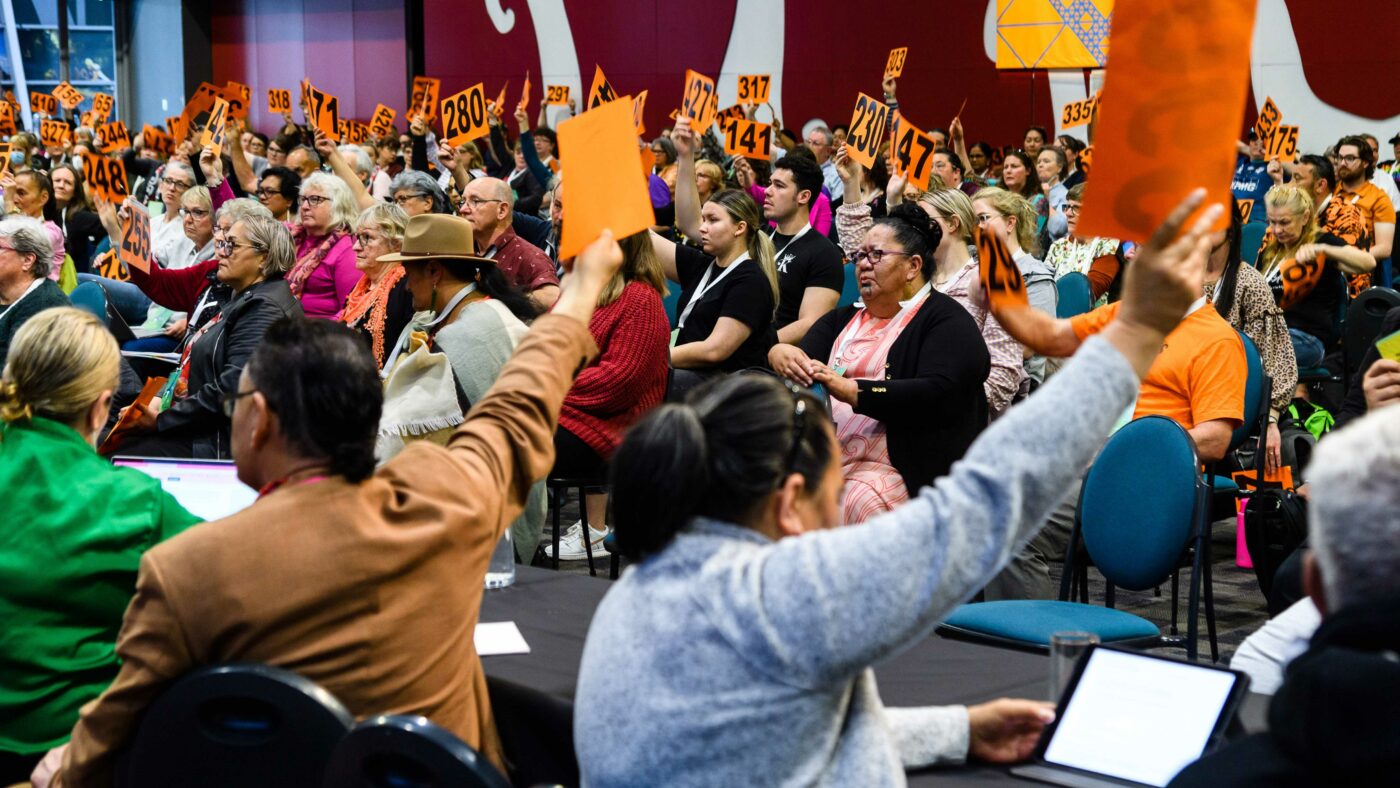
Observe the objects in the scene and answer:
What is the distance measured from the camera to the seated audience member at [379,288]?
5059 mm

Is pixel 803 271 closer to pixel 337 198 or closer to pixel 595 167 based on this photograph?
pixel 337 198

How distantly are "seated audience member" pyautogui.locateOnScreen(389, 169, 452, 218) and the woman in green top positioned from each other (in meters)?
3.76

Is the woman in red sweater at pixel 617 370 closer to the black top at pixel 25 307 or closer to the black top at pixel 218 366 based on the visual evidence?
the black top at pixel 218 366

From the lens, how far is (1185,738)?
1765 mm

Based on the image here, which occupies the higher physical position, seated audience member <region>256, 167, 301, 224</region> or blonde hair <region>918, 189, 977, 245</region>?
blonde hair <region>918, 189, 977, 245</region>

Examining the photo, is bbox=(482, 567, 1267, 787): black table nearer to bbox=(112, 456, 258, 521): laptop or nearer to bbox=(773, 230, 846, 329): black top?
bbox=(112, 456, 258, 521): laptop

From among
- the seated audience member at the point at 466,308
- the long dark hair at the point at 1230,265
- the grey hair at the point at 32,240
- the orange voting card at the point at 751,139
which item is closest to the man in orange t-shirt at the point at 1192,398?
the long dark hair at the point at 1230,265

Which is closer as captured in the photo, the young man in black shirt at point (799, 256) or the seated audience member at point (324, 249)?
the young man in black shirt at point (799, 256)

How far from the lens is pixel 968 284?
504 cm

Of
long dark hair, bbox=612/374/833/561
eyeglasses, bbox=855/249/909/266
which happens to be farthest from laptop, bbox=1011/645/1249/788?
eyeglasses, bbox=855/249/909/266

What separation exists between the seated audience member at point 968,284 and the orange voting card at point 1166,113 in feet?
9.62

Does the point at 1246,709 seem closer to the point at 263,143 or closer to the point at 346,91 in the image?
the point at 263,143

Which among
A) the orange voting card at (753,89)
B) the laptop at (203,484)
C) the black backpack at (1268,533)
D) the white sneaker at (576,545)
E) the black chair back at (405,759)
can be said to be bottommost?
the white sneaker at (576,545)

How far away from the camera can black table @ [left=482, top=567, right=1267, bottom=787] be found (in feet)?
6.27
